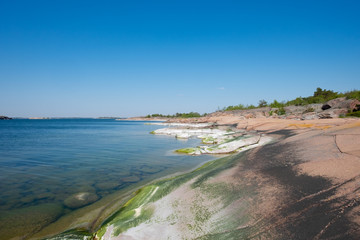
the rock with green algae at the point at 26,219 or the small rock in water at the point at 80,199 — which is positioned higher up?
the rock with green algae at the point at 26,219

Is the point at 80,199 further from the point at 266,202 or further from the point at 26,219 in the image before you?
the point at 266,202

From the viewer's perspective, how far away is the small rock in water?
590 centimetres

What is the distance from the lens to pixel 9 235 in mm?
4336

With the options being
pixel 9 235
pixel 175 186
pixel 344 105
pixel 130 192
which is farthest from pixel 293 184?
pixel 344 105

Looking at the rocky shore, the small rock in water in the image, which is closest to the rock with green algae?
the small rock in water

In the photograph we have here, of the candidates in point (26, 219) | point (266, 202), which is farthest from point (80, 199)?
point (266, 202)

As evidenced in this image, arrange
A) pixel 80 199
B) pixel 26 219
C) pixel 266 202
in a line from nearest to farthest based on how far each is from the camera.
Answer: pixel 266 202 → pixel 26 219 → pixel 80 199

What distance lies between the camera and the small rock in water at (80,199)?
19.4 feet

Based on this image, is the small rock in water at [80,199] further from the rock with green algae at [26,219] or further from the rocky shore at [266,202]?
the rocky shore at [266,202]

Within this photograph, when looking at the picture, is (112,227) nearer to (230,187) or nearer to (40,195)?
(230,187)

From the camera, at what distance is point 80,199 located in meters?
6.27

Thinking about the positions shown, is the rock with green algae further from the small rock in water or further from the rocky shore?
the rocky shore

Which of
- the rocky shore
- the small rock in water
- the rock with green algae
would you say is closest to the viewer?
the rocky shore

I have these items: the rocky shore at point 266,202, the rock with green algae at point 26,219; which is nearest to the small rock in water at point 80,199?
the rock with green algae at point 26,219
